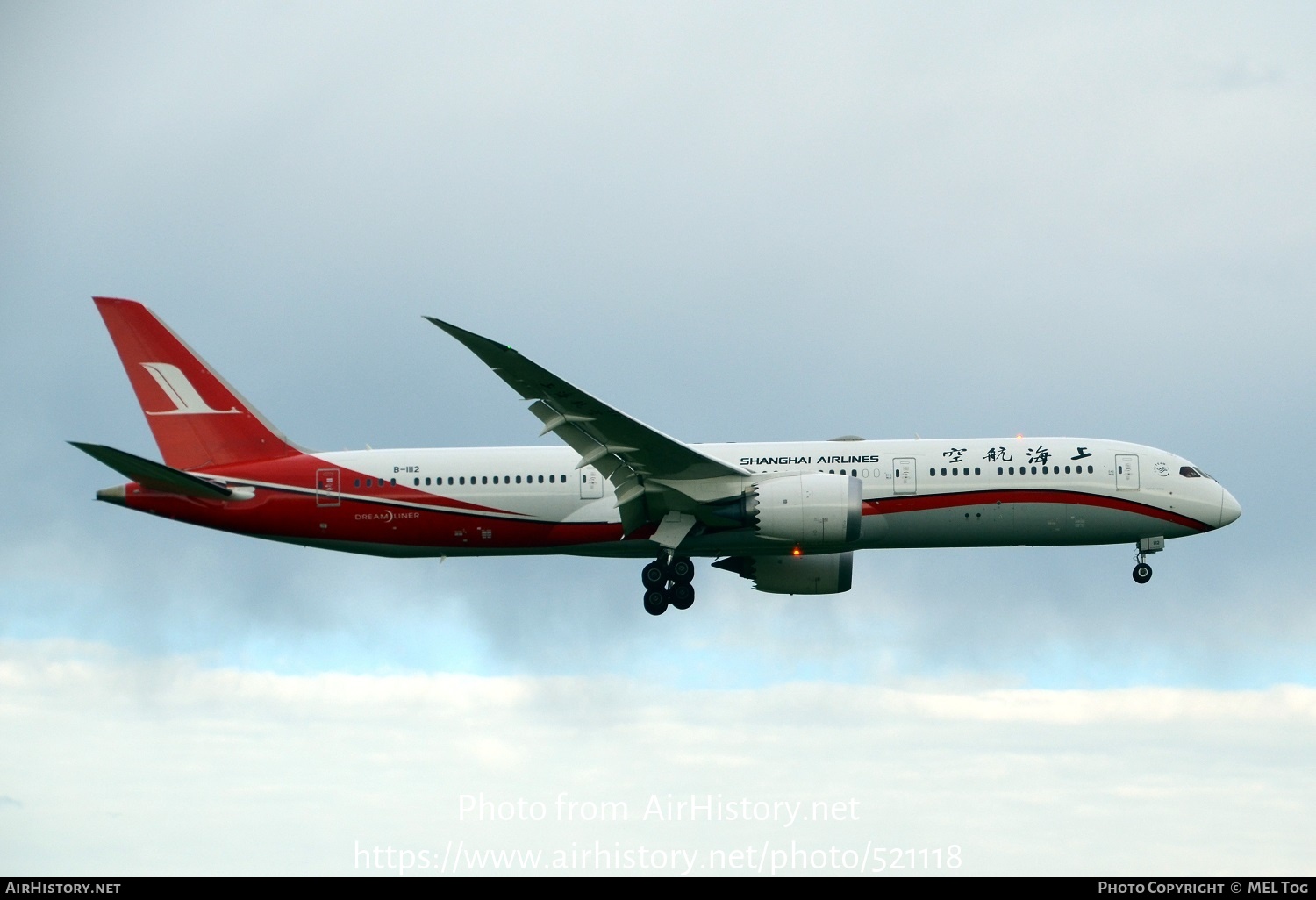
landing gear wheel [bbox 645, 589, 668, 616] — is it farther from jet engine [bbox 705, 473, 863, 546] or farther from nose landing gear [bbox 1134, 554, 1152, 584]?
nose landing gear [bbox 1134, 554, 1152, 584]

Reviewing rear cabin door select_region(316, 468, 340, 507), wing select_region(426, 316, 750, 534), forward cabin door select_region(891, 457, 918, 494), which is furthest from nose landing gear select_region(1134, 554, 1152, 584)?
rear cabin door select_region(316, 468, 340, 507)

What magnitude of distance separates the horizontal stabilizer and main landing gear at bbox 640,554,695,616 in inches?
475

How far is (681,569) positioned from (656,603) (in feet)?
3.75

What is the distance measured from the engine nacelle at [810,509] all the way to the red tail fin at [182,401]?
46.2 ft

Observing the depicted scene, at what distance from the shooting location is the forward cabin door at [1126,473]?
4412cm

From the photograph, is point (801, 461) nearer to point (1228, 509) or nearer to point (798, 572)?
point (798, 572)

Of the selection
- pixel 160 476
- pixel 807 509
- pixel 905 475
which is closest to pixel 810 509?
pixel 807 509

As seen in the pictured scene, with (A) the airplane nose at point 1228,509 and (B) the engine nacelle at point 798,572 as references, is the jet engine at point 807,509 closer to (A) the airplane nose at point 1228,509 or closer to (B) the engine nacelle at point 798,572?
(B) the engine nacelle at point 798,572

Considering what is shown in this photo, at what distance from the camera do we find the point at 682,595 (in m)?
44.4

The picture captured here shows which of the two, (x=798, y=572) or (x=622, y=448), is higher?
(x=622, y=448)

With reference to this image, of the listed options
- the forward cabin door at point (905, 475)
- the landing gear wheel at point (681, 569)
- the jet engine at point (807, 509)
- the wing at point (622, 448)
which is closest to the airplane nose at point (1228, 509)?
the forward cabin door at point (905, 475)

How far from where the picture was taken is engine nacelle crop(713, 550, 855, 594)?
47.3 metres
